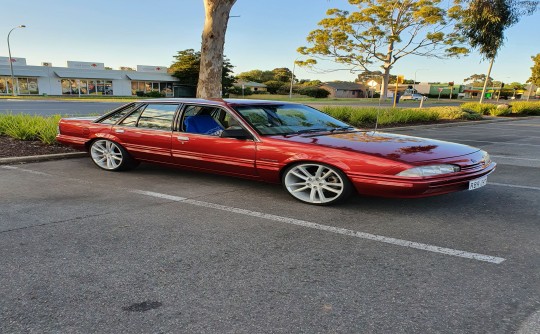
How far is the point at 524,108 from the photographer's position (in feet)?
88.5

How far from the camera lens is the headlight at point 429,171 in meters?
3.95

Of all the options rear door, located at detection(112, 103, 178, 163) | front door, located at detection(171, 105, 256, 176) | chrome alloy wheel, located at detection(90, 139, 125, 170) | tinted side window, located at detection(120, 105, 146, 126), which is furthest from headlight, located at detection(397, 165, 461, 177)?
chrome alloy wheel, located at detection(90, 139, 125, 170)

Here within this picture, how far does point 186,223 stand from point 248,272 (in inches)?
48.3

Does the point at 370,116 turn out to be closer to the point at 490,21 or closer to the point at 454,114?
the point at 454,114

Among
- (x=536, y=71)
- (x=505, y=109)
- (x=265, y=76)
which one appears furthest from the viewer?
(x=265, y=76)

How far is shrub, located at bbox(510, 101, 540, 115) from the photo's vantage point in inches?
1048

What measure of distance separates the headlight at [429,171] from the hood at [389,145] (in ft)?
0.35

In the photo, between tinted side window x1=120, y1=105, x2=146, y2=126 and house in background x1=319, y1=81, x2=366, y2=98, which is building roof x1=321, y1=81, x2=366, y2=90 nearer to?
house in background x1=319, y1=81, x2=366, y2=98

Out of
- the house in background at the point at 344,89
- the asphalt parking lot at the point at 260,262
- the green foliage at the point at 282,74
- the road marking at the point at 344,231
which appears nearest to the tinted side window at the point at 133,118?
the asphalt parking lot at the point at 260,262

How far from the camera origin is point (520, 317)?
2322 mm

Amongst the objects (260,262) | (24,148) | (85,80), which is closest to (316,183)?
(260,262)

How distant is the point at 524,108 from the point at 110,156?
95.0ft

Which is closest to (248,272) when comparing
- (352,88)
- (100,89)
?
(100,89)

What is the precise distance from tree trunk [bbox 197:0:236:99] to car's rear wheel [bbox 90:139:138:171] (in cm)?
485
